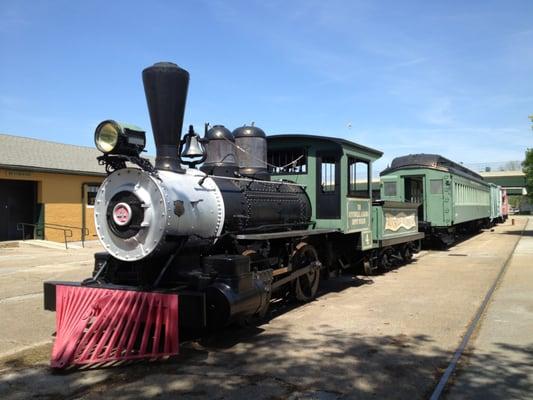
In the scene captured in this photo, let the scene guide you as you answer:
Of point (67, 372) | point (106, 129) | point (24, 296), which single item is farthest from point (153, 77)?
point (24, 296)

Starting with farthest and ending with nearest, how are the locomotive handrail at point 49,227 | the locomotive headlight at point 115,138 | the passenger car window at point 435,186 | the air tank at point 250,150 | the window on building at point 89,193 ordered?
the window on building at point 89,193
the locomotive handrail at point 49,227
the passenger car window at point 435,186
the air tank at point 250,150
the locomotive headlight at point 115,138

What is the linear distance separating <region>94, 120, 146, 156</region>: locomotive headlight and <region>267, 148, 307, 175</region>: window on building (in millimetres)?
3924

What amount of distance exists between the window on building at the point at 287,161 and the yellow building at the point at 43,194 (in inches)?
461

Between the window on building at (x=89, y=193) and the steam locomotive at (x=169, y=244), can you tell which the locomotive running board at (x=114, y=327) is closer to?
the steam locomotive at (x=169, y=244)

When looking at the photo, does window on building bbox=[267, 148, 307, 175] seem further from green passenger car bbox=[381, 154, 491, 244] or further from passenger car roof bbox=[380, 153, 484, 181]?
passenger car roof bbox=[380, 153, 484, 181]

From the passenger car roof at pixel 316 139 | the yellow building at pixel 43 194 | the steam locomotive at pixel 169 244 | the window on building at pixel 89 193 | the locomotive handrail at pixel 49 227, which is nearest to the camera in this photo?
the steam locomotive at pixel 169 244

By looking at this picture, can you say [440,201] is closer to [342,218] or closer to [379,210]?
[379,210]

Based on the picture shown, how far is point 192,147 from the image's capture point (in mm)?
6523

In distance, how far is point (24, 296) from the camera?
8.88 meters

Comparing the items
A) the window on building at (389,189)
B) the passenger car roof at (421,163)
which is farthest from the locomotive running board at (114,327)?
the passenger car roof at (421,163)

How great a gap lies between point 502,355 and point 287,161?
16.8 ft

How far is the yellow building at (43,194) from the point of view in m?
18.3

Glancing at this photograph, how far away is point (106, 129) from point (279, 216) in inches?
123

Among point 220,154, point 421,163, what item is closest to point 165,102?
point 220,154
